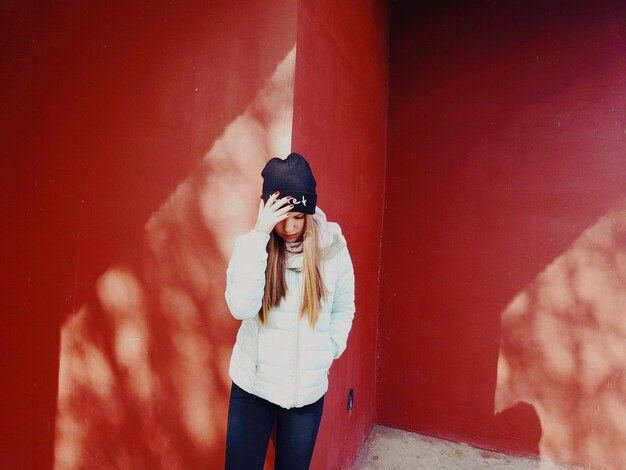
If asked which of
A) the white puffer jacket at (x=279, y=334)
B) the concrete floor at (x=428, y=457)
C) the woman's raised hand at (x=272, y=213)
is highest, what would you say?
the woman's raised hand at (x=272, y=213)

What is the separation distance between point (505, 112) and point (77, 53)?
304 cm

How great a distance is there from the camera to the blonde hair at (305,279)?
5.63 feet

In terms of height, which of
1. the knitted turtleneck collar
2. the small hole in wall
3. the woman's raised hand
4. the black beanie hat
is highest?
the black beanie hat

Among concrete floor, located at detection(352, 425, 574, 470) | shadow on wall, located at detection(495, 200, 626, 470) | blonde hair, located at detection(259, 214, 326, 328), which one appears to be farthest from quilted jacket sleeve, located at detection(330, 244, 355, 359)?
shadow on wall, located at detection(495, 200, 626, 470)

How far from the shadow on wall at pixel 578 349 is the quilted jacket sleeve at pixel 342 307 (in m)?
1.99

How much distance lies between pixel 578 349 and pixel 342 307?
2276 mm

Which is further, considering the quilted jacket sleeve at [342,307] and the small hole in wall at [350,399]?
the small hole in wall at [350,399]

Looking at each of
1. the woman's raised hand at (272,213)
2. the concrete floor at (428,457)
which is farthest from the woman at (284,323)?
the concrete floor at (428,457)

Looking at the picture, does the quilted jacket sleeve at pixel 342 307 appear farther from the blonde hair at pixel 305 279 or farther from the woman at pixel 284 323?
the blonde hair at pixel 305 279

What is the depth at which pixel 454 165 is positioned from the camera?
349 cm

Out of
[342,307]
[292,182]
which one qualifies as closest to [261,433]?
[342,307]

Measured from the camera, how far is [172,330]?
2252 mm

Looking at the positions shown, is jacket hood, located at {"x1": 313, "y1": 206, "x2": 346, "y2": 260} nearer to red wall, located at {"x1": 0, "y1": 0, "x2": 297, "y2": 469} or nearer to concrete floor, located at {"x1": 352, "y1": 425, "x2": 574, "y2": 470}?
red wall, located at {"x1": 0, "y1": 0, "x2": 297, "y2": 469}

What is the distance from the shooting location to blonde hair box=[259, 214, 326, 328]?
5.63 ft
